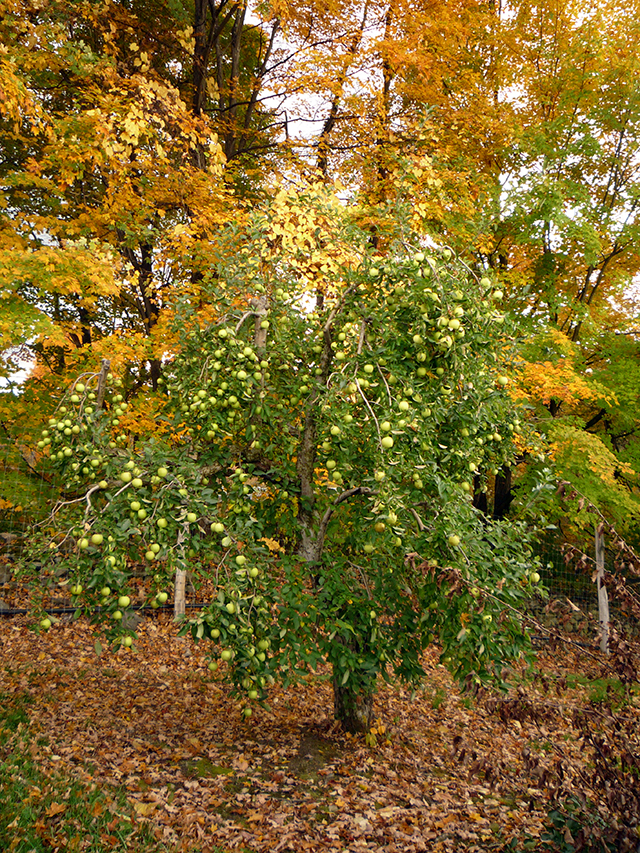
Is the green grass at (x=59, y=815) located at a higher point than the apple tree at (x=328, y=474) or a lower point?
lower

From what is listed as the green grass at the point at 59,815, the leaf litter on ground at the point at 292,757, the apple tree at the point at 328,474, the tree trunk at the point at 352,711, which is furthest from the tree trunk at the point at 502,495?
the green grass at the point at 59,815

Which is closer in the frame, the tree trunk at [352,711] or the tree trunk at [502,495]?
the tree trunk at [352,711]

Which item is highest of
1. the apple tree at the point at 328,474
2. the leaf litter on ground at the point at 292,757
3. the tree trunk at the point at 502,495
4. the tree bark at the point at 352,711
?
the tree trunk at the point at 502,495

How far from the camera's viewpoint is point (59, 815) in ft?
12.0

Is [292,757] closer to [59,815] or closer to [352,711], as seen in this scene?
[352,711]

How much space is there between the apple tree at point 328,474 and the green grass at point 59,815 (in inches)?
38.9

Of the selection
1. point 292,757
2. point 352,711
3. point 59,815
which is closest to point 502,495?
point 352,711

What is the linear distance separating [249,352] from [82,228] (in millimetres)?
6182

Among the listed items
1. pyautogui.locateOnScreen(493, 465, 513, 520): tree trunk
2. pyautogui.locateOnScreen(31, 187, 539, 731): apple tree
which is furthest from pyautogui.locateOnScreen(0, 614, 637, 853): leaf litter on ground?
pyautogui.locateOnScreen(493, 465, 513, 520): tree trunk

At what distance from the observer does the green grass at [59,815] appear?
3322 mm

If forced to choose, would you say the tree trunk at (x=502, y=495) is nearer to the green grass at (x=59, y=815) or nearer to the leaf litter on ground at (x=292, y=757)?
the leaf litter on ground at (x=292, y=757)

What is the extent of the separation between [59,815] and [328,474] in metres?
2.73

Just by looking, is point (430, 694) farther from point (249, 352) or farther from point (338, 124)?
point (338, 124)

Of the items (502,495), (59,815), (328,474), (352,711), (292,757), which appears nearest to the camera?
(59,815)
